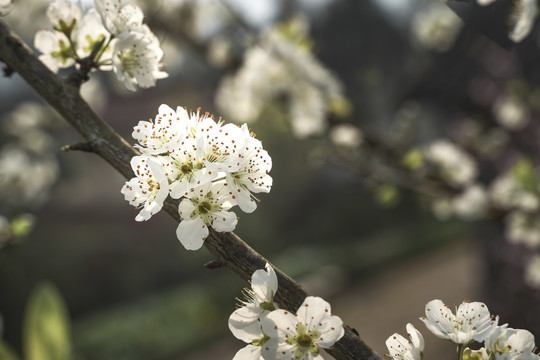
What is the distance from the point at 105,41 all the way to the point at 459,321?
0.89 m

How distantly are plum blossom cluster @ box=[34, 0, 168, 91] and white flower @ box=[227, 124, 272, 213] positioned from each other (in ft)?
1.11

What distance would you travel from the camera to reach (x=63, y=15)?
973 mm

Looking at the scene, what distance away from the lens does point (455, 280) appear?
7.20 meters

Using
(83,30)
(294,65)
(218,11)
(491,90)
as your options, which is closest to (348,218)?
(491,90)

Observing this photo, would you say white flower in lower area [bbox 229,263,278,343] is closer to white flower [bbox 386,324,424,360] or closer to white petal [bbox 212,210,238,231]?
white petal [bbox 212,210,238,231]

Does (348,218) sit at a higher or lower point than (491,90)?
higher

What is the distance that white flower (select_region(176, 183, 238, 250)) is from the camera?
2.31ft

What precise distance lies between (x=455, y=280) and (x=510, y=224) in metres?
5.51

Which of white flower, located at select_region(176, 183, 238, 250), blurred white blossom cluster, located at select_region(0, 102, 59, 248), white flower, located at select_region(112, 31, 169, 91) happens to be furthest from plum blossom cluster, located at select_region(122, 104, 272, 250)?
blurred white blossom cluster, located at select_region(0, 102, 59, 248)

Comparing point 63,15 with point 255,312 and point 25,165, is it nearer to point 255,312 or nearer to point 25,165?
point 255,312

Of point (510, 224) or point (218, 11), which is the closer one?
point (510, 224)

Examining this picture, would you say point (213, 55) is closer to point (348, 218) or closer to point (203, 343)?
point (203, 343)

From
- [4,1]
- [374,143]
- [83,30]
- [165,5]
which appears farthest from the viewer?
[165,5]

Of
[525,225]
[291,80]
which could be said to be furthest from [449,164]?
[291,80]
